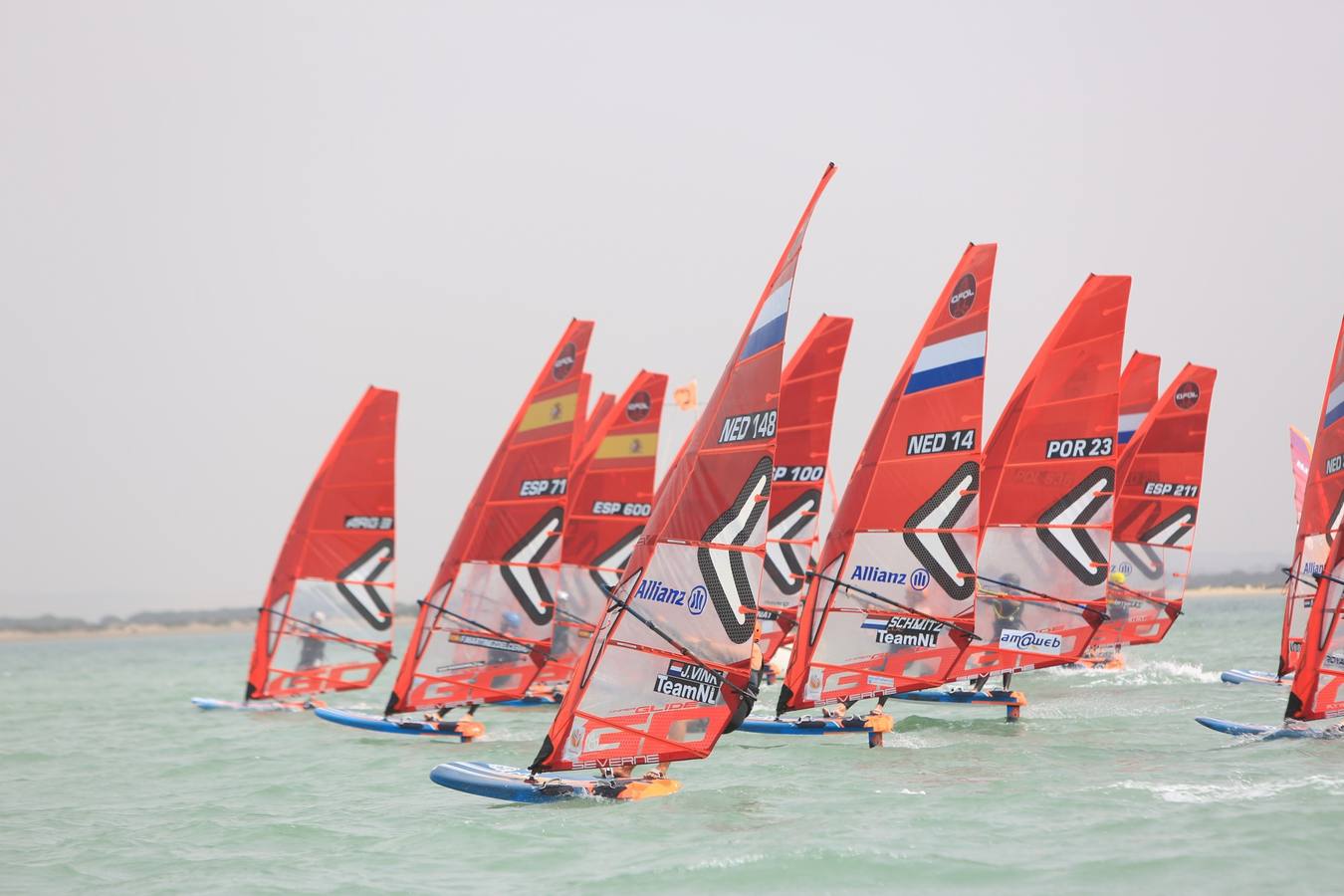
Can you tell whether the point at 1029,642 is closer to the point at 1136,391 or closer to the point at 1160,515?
the point at 1160,515

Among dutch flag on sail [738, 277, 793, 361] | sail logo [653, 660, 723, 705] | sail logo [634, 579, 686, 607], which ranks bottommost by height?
sail logo [653, 660, 723, 705]

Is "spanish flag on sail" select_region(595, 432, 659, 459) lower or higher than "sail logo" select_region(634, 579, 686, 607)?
higher

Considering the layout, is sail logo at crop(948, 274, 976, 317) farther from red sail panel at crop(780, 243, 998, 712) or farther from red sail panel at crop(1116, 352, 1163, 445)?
red sail panel at crop(1116, 352, 1163, 445)

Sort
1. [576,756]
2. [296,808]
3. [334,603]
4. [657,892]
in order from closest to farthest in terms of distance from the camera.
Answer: [657,892], [576,756], [296,808], [334,603]

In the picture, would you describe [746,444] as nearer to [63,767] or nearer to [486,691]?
[486,691]

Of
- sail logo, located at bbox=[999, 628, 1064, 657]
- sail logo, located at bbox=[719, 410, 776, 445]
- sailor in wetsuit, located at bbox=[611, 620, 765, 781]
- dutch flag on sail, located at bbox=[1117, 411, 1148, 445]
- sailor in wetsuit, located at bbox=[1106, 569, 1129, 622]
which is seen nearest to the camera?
sailor in wetsuit, located at bbox=[611, 620, 765, 781]

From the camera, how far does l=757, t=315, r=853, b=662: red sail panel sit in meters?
22.8

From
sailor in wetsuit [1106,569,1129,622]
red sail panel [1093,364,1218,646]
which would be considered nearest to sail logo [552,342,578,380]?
red sail panel [1093,364,1218,646]

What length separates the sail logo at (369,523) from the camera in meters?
24.5

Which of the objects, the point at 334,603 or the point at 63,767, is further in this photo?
the point at 334,603

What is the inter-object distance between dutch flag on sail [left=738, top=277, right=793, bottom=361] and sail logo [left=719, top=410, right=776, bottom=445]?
2.09 ft

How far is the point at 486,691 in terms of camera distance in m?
21.0

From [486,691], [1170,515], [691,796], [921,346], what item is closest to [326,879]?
[691,796]

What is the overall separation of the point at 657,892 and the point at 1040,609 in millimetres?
11216
